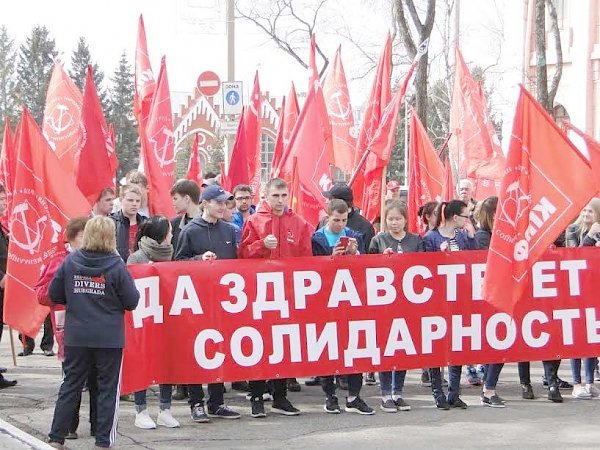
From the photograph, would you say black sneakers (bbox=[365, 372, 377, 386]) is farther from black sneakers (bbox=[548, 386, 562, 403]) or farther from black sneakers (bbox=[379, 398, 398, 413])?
black sneakers (bbox=[548, 386, 562, 403])

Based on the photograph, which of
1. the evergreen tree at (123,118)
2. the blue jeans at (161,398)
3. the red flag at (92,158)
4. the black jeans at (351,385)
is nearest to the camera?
the blue jeans at (161,398)

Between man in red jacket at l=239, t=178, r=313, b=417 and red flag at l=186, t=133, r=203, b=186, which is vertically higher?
red flag at l=186, t=133, r=203, b=186

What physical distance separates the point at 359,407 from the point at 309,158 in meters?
3.15

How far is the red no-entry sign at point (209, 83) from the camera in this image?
2164 cm

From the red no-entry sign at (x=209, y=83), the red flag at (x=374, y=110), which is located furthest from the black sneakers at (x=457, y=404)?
the red no-entry sign at (x=209, y=83)

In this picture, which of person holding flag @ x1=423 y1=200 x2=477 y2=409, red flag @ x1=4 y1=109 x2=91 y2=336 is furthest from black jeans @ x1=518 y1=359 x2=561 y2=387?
red flag @ x1=4 y1=109 x2=91 y2=336

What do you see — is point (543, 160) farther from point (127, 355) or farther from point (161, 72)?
point (161, 72)

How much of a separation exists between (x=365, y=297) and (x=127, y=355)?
6.78 ft

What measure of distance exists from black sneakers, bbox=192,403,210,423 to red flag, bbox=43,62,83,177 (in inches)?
246

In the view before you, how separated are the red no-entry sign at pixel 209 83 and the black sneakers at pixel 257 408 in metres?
13.0

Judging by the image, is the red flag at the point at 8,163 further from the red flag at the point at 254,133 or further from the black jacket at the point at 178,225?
the red flag at the point at 254,133

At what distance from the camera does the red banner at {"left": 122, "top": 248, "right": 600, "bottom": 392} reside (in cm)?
901

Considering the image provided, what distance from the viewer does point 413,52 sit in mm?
22234

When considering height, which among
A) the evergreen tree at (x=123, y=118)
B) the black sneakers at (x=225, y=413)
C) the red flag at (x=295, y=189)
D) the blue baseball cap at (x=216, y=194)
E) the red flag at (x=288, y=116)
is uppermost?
the evergreen tree at (x=123, y=118)
